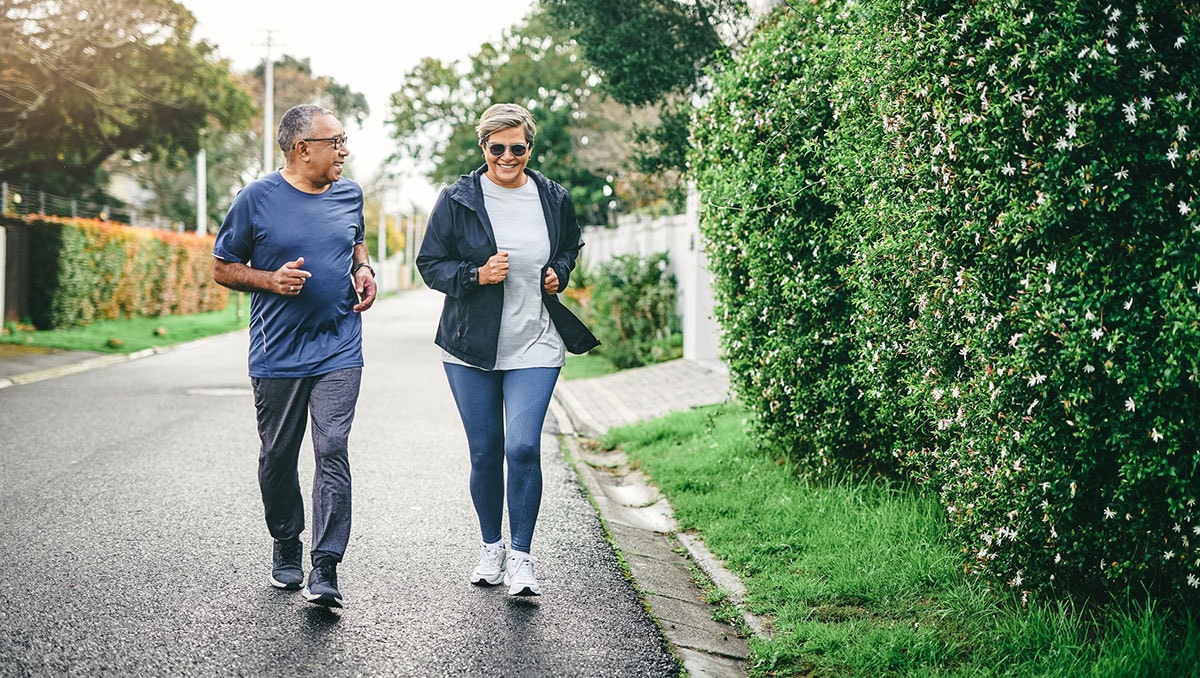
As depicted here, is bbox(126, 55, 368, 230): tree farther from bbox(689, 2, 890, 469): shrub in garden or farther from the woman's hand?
the woman's hand

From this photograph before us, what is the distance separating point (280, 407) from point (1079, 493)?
3096mm

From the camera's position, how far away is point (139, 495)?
272 inches

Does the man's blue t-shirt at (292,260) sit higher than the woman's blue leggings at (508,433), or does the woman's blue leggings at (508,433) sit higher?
the man's blue t-shirt at (292,260)

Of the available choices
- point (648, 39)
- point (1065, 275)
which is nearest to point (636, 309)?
point (648, 39)

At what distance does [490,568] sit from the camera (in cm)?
509

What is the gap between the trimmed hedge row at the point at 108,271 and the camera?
19953 mm

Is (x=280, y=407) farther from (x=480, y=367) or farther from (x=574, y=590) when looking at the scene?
(x=574, y=590)

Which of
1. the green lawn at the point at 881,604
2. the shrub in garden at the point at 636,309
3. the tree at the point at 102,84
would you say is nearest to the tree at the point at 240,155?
the tree at the point at 102,84

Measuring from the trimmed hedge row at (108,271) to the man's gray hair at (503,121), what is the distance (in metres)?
17.4

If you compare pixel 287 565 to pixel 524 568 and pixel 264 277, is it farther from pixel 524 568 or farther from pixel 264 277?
pixel 264 277

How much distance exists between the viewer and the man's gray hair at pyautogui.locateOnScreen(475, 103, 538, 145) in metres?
4.76

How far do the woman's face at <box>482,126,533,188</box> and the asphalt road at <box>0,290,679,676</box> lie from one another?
1797 mm

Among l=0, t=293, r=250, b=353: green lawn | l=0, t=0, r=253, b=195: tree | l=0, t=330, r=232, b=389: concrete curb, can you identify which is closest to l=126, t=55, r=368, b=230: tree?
l=0, t=293, r=250, b=353: green lawn

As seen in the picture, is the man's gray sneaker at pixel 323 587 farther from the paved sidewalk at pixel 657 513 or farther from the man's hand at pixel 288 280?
the paved sidewalk at pixel 657 513
